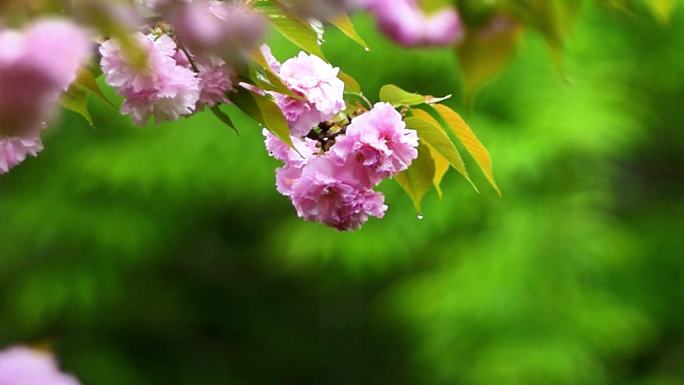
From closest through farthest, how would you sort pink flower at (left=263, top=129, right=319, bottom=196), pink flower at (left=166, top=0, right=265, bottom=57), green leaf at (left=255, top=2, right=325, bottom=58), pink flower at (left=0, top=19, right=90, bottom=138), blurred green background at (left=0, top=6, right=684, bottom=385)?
pink flower at (left=0, top=19, right=90, bottom=138)
pink flower at (left=166, top=0, right=265, bottom=57)
green leaf at (left=255, top=2, right=325, bottom=58)
pink flower at (left=263, top=129, right=319, bottom=196)
blurred green background at (left=0, top=6, right=684, bottom=385)

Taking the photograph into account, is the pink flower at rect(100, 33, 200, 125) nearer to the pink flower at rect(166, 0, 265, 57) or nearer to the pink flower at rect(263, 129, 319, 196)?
the pink flower at rect(263, 129, 319, 196)

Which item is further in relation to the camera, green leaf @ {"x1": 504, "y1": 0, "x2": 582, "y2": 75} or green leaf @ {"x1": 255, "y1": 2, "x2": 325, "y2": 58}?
green leaf @ {"x1": 255, "y1": 2, "x2": 325, "y2": 58}

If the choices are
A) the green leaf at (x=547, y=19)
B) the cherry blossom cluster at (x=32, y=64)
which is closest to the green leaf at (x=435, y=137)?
the green leaf at (x=547, y=19)

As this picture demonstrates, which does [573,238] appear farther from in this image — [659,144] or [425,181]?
[425,181]

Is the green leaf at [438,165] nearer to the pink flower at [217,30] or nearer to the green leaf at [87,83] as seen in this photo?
the green leaf at [87,83]

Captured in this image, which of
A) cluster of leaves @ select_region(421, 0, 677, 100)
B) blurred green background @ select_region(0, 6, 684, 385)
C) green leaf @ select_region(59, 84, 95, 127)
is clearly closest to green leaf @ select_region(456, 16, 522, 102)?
cluster of leaves @ select_region(421, 0, 677, 100)
